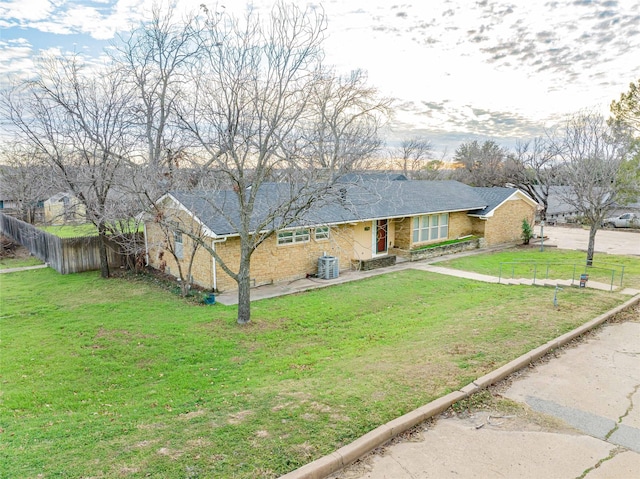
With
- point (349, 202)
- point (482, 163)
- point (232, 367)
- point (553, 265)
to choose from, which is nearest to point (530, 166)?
point (482, 163)

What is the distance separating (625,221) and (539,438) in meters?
36.1

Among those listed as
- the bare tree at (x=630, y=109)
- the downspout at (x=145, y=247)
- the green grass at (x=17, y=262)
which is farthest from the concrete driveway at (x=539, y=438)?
the green grass at (x=17, y=262)

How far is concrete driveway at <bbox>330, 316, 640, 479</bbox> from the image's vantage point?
4.43 m

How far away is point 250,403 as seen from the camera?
584 cm

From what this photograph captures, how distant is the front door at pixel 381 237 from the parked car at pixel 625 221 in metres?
23.5

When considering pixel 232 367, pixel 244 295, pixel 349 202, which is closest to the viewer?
pixel 232 367

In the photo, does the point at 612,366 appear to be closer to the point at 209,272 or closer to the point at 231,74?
the point at 231,74

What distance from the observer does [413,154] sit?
178 feet

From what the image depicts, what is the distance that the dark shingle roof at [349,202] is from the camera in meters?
10.7

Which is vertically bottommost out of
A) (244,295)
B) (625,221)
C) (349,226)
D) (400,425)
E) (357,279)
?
(357,279)

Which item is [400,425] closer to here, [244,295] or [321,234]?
[244,295]

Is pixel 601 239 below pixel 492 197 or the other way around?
below

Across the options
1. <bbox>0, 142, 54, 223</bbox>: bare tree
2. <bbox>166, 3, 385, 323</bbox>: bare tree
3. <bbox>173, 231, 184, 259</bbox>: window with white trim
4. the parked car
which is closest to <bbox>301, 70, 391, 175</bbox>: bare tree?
<bbox>166, 3, 385, 323</bbox>: bare tree

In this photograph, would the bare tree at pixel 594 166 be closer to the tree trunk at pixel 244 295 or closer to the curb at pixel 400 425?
the curb at pixel 400 425
